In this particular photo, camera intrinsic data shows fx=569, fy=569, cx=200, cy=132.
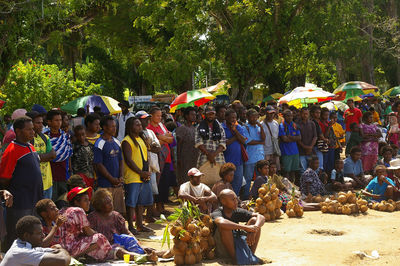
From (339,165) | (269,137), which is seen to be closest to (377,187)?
(339,165)

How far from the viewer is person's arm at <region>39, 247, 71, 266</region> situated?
5438 mm

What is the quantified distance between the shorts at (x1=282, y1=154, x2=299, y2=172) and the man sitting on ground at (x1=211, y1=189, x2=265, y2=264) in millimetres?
5283

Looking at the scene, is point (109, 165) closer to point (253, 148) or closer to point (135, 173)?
point (135, 173)

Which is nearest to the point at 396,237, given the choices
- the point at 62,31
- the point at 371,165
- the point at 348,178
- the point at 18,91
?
the point at 348,178

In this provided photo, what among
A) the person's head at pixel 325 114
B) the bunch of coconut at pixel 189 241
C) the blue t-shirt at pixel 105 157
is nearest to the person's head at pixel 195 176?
the blue t-shirt at pixel 105 157

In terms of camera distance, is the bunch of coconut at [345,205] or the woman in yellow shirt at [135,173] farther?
the bunch of coconut at [345,205]

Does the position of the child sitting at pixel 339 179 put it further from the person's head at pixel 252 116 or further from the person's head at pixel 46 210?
the person's head at pixel 46 210

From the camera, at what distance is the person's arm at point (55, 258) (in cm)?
544

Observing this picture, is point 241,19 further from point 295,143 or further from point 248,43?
point 295,143

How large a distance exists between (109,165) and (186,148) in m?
2.65

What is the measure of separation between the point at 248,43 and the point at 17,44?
23.4ft

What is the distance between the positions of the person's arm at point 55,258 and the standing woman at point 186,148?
208 inches

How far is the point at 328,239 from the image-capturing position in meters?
8.45

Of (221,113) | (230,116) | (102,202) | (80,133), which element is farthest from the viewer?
(221,113)
